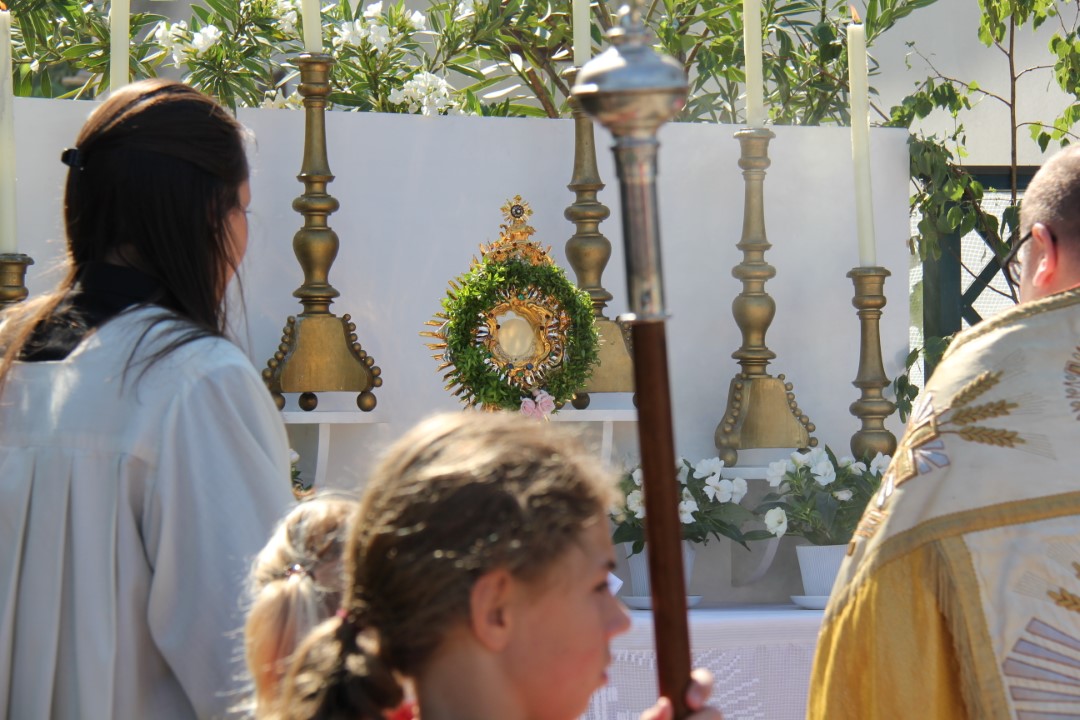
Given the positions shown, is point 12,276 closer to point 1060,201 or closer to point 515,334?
point 515,334

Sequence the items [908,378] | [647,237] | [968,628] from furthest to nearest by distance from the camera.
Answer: [908,378], [968,628], [647,237]

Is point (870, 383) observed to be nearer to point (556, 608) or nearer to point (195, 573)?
point (195, 573)

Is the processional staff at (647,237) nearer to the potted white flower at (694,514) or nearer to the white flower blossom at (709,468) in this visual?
the potted white flower at (694,514)

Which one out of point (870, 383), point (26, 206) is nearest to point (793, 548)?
point (870, 383)

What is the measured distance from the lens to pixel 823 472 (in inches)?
130

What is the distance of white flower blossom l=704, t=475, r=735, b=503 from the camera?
3.31 metres

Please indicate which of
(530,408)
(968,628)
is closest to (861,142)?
(530,408)

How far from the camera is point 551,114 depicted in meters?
4.34

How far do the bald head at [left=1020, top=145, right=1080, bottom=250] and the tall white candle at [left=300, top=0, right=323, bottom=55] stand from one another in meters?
1.57

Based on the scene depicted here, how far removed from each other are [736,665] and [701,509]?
420mm

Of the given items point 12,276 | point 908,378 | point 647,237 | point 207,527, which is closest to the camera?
point 647,237

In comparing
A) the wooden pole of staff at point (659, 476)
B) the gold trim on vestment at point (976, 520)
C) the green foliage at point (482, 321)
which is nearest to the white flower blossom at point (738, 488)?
the green foliage at point (482, 321)

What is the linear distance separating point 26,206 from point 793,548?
6.25ft

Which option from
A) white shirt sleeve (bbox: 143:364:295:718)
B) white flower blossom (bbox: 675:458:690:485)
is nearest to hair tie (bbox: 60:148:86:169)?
white shirt sleeve (bbox: 143:364:295:718)
